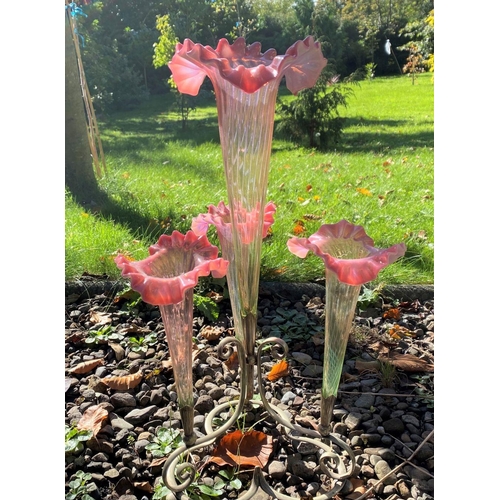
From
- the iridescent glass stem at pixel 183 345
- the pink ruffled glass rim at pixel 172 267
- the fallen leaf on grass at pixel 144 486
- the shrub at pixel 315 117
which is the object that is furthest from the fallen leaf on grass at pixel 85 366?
the shrub at pixel 315 117

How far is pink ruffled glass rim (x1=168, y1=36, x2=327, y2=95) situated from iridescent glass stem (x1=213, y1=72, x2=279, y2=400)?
0.16 ft

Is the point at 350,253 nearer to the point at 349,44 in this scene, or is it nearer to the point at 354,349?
the point at 354,349

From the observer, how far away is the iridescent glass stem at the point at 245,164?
110 cm

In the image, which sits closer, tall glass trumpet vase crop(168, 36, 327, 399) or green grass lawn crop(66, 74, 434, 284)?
tall glass trumpet vase crop(168, 36, 327, 399)

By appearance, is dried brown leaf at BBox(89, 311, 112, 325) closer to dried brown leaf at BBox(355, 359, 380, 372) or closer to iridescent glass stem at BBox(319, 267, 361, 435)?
dried brown leaf at BBox(355, 359, 380, 372)

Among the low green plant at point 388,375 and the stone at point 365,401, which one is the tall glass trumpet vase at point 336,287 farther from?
the low green plant at point 388,375

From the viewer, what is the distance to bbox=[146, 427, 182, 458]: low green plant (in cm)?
136

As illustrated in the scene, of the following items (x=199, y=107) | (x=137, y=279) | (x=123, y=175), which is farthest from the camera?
(x=199, y=107)

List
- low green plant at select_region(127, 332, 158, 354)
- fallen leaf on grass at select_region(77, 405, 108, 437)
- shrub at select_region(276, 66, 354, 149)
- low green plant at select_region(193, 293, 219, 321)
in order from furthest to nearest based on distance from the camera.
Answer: shrub at select_region(276, 66, 354, 149)
low green plant at select_region(193, 293, 219, 321)
low green plant at select_region(127, 332, 158, 354)
fallen leaf on grass at select_region(77, 405, 108, 437)

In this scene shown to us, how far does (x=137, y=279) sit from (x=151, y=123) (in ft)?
18.2

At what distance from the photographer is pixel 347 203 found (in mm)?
3396

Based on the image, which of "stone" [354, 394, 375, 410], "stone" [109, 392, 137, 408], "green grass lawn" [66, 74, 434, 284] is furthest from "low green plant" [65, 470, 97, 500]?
"green grass lawn" [66, 74, 434, 284]

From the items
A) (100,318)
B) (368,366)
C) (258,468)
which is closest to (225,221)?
(258,468)

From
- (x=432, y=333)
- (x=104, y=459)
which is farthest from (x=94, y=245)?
(x=432, y=333)
